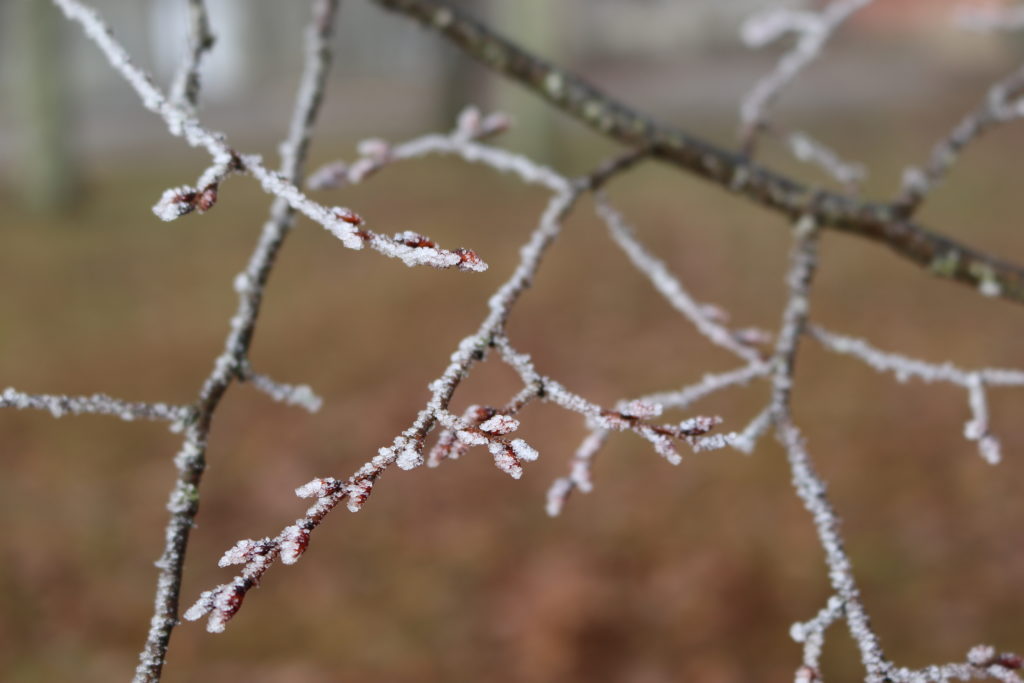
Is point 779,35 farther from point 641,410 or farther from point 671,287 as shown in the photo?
point 641,410

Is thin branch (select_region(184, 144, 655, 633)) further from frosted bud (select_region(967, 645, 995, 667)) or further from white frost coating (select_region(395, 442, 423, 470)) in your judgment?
frosted bud (select_region(967, 645, 995, 667))

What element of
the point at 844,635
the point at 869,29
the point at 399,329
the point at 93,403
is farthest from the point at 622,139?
the point at 869,29

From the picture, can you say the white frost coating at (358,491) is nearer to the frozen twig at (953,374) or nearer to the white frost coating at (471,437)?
the white frost coating at (471,437)

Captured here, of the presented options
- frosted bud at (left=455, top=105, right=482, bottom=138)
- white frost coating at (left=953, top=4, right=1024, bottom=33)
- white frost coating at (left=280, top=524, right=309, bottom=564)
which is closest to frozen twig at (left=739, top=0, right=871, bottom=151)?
white frost coating at (left=953, top=4, right=1024, bottom=33)

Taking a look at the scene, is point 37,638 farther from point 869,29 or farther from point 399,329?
point 869,29

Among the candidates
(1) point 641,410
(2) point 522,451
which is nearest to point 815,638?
(1) point 641,410

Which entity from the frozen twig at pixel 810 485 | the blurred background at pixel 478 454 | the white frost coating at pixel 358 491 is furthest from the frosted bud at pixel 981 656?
the blurred background at pixel 478 454
